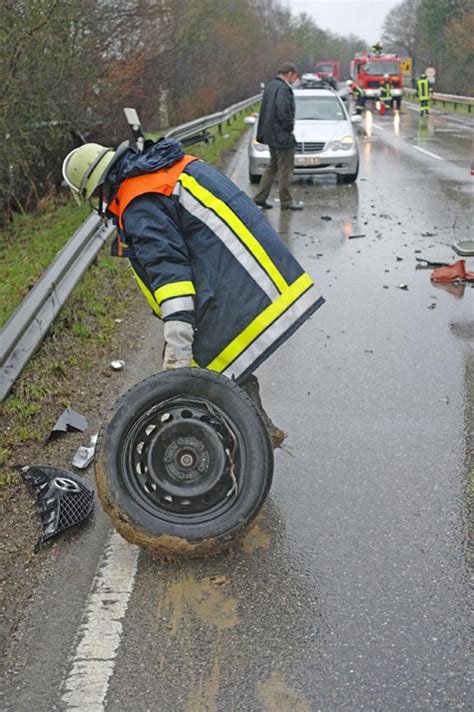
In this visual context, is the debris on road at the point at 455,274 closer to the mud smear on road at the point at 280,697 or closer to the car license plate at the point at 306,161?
the mud smear on road at the point at 280,697

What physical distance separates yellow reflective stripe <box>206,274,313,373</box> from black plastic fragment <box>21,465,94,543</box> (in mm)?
868

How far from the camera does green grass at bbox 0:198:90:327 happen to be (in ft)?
27.5

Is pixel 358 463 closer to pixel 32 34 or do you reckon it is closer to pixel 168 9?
pixel 32 34

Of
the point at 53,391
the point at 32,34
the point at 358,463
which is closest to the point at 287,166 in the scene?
the point at 32,34

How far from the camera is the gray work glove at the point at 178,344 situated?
3.79 m

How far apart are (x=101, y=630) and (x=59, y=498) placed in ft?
3.06

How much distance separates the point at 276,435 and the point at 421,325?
3045 mm

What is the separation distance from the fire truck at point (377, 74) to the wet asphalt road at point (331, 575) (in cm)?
3930

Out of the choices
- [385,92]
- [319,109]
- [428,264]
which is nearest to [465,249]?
[428,264]

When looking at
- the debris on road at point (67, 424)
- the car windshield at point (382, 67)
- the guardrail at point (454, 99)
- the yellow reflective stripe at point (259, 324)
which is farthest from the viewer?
the car windshield at point (382, 67)

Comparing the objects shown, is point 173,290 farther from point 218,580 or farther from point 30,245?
point 30,245

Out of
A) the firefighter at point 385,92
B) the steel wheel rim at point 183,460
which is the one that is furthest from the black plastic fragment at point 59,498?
the firefighter at point 385,92

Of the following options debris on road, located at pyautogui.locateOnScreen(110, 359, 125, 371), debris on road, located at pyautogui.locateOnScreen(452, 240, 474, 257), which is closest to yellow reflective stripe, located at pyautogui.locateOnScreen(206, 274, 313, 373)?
debris on road, located at pyautogui.locateOnScreen(110, 359, 125, 371)

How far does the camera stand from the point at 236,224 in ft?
13.0
